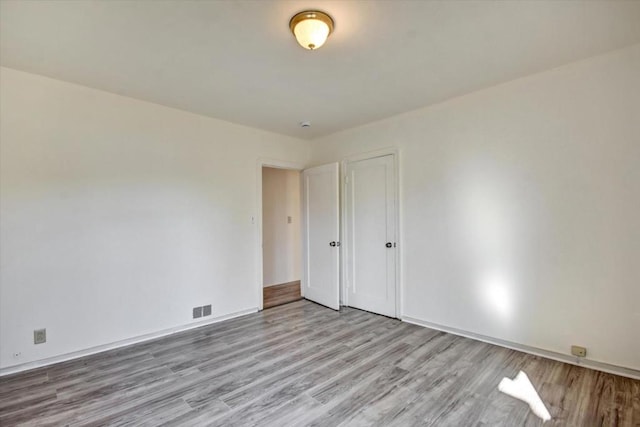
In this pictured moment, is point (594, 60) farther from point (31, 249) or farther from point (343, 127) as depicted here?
point (31, 249)

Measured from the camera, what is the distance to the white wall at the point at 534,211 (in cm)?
243

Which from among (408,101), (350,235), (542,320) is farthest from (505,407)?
(408,101)

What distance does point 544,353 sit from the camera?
279cm

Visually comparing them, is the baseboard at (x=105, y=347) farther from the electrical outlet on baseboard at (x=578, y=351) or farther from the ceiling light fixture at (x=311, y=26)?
the electrical outlet on baseboard at (x=578, y=351)

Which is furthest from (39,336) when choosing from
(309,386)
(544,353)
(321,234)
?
(544,353)

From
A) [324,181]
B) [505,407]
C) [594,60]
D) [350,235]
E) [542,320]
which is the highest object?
[594,60]

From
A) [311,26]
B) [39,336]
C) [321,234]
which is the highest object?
[311,26]

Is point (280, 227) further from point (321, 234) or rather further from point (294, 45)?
point (294, 45)

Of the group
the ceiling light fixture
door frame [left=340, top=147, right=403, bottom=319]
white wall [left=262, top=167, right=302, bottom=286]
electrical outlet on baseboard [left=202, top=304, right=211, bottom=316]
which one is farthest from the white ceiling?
white wall [left=262, top=167, right=302, bottom=286]

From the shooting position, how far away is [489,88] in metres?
3.08

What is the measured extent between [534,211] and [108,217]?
14.1 ft

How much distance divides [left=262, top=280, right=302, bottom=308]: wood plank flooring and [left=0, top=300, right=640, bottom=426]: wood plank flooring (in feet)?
4.46

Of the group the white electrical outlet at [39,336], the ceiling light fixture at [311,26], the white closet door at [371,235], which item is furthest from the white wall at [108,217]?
the ceiling light fixture at [311,26]

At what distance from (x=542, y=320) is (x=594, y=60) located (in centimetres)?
237
